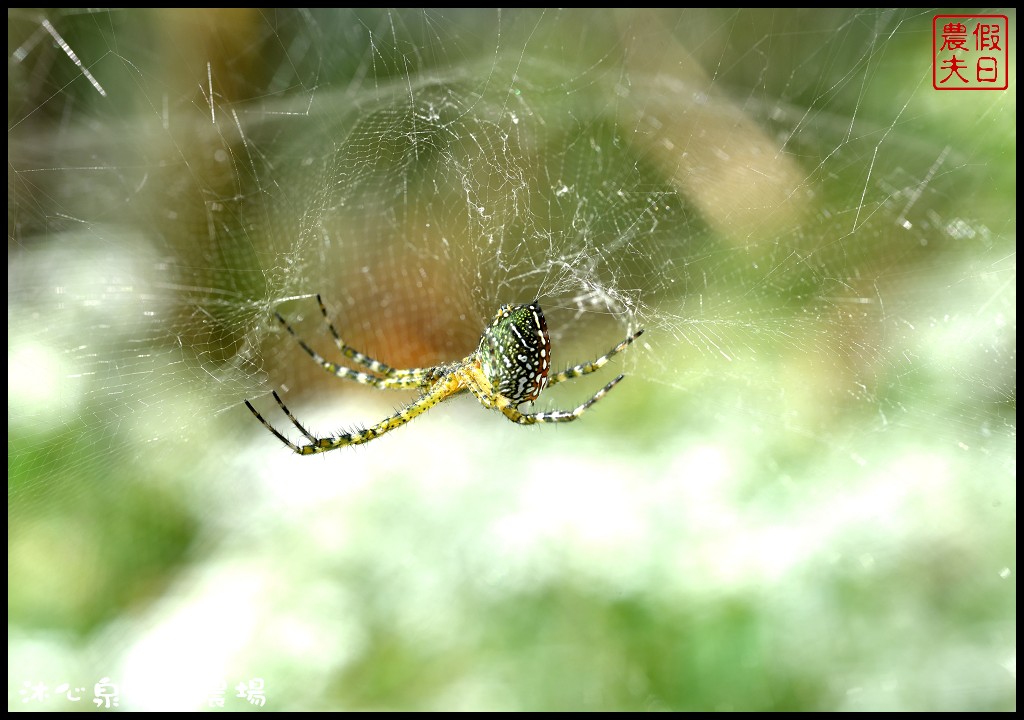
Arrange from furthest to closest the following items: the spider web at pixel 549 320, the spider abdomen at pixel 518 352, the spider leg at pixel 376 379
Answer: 1. the spider web at pixel 549 320
2. the spider leg at pixel 376 379
3. the spider abdomen at pixel 518 352

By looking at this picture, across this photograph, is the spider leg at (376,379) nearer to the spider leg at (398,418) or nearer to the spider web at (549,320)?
the spider leg at (398,418)

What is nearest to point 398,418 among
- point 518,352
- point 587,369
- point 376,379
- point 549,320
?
point 376,379

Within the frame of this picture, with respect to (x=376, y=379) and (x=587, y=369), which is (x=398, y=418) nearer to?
(x=376, y=379)

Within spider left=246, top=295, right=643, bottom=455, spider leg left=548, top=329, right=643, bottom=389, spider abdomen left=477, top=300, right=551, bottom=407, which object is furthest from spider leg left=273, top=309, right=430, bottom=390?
spider leg left=548, top=329, right=643, bottom=389

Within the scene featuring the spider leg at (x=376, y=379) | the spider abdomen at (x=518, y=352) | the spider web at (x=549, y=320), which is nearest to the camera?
the spider abdomen at (x=518, y=352)

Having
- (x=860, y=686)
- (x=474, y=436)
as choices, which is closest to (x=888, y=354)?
(x=860, y=686)

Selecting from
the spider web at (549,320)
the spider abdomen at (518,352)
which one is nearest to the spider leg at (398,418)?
the spider abdomen at (518,352)
